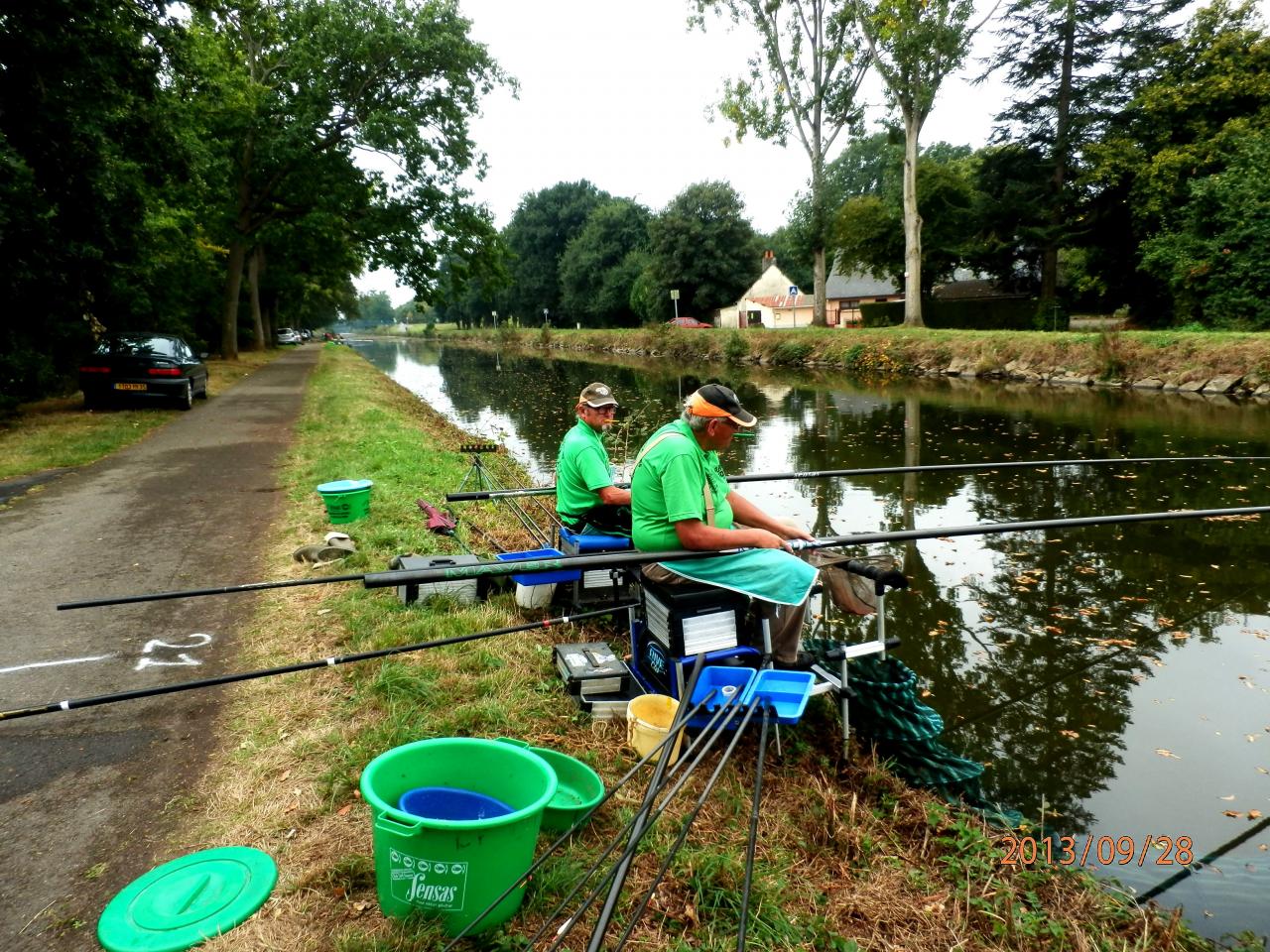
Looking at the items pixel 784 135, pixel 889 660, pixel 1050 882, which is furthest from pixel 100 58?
pixel 784 135

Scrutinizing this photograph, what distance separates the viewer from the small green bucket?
24.5 ft

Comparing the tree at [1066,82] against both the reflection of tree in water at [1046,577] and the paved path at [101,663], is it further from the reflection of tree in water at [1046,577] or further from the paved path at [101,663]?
the paved path at [101,663]

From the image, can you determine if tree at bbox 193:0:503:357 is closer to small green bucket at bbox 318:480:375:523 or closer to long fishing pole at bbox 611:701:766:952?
small green bucket at bbox 318:480:375:523

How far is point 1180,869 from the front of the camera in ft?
12.2

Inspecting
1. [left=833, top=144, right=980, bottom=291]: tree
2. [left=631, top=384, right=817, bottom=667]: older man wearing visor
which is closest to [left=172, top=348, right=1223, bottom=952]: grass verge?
[left=631, top=384, right=817, bottom=667]: older man wearing visor

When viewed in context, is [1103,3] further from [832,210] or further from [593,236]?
[593,236]

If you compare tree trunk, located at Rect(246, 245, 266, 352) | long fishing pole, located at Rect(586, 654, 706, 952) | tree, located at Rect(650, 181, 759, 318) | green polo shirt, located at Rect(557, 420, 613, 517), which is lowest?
long fishing pole, located at Rect(586, 654, 706, 952)

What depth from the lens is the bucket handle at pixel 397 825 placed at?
2371 millimetres

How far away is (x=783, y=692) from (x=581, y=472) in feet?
7.98

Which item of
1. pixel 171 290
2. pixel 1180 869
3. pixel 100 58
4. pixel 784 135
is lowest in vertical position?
pixel 1180 869

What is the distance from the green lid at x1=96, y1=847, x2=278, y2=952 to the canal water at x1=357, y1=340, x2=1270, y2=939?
11.4 ft

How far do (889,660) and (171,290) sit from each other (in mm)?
27367

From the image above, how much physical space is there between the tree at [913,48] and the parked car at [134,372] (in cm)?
2399
